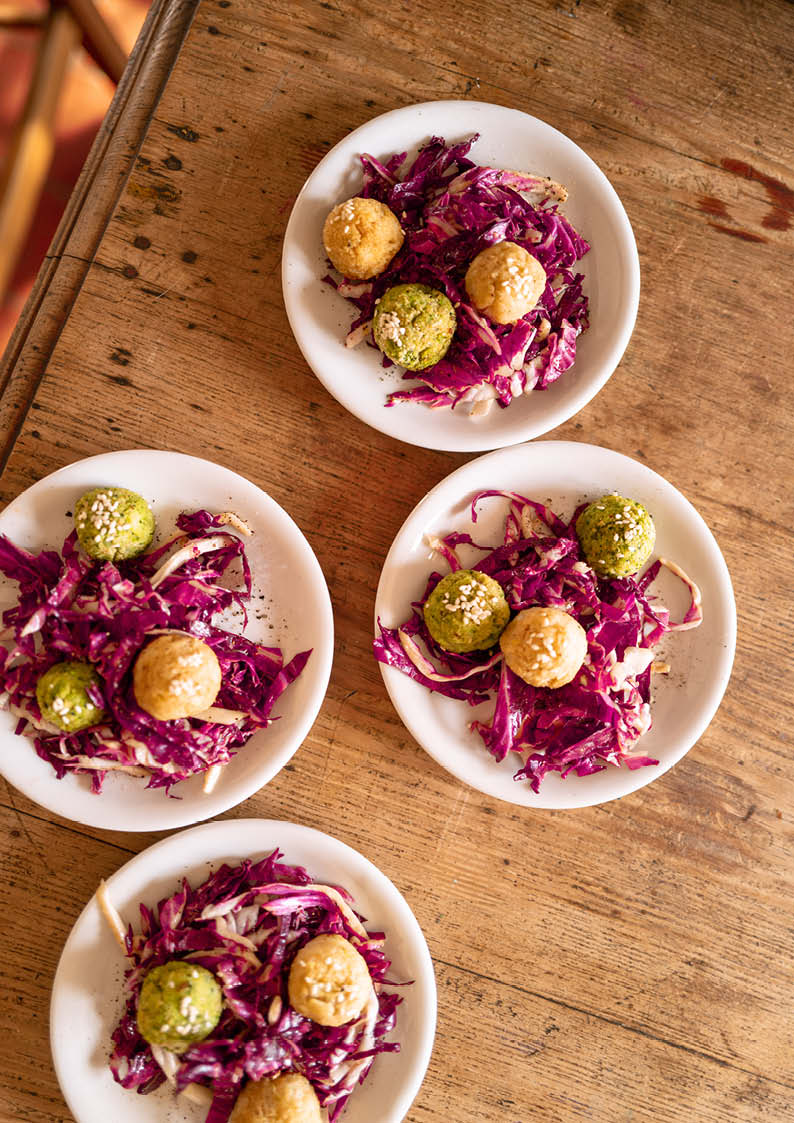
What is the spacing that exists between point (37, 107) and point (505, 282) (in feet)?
5.90

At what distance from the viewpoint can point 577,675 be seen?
7.09ft

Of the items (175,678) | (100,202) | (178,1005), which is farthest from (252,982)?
(100,202)

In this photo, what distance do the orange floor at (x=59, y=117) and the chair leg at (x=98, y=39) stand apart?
0.82ft

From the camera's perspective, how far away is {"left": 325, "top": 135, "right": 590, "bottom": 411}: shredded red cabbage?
2121 mm

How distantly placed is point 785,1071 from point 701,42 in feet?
9.58

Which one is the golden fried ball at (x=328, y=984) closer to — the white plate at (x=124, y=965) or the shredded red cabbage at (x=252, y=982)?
the shredded red cabbage at (x=252, y=982)

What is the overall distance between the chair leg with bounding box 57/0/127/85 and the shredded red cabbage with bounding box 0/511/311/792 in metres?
1.71

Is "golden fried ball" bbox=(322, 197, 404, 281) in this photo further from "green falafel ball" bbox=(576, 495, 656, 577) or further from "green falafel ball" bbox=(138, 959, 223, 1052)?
"green falafel ball" bbox=(138, 959, 223, 1052)

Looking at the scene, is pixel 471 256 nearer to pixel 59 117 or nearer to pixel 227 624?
pixel 227 624

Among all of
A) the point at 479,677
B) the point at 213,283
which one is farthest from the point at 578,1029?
the point at 213,283

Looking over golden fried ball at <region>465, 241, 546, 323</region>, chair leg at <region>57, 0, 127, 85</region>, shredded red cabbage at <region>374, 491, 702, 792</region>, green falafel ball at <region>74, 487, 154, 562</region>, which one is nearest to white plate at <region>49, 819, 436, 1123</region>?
shredded red cabbage at <region>374, 491, 702, 792</region>

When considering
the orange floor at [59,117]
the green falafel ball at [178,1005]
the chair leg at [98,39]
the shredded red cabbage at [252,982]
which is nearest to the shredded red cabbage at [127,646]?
the shredded red cabbage at [252,982]

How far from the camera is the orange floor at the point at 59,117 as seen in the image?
3135 millimetres

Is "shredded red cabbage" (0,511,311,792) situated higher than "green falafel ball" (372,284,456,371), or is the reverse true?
"green falafel ball" (372,284,456,371)
